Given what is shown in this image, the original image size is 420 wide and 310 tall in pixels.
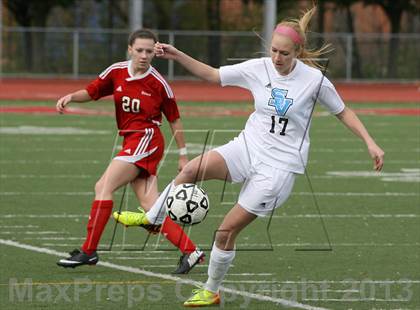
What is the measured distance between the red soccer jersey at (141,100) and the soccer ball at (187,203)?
1.52 m

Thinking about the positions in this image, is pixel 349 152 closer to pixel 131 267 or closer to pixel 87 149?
pixel 87 149

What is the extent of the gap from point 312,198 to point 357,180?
1756mm

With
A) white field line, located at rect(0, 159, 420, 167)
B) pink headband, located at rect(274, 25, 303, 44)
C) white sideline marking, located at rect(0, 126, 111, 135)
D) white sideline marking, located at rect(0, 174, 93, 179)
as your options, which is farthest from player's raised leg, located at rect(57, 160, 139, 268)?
white sideline marking, located at rect(0, 126, 111, 135)

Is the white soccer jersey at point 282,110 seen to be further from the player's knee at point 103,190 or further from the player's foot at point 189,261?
the player's knee at point 103,190

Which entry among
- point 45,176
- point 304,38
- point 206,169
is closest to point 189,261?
point 206,169

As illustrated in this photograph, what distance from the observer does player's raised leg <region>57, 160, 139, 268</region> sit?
9.20 metres

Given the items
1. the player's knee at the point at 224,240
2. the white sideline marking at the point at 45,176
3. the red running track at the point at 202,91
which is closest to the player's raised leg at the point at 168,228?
the player's knee at the point at 224,240

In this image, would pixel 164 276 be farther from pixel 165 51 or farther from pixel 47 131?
pixel 47 131

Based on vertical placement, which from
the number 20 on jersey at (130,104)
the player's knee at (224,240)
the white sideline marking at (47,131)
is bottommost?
the white sideline marking at (47,131)

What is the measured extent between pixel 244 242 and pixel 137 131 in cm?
180

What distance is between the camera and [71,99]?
368 inches

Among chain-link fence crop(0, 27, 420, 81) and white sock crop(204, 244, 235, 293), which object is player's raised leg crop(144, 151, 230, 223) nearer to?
white sock crop(204, 244, 235, 293)

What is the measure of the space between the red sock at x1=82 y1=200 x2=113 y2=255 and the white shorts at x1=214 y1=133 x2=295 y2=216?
1588mm

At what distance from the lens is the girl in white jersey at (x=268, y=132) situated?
7836 millimetres
